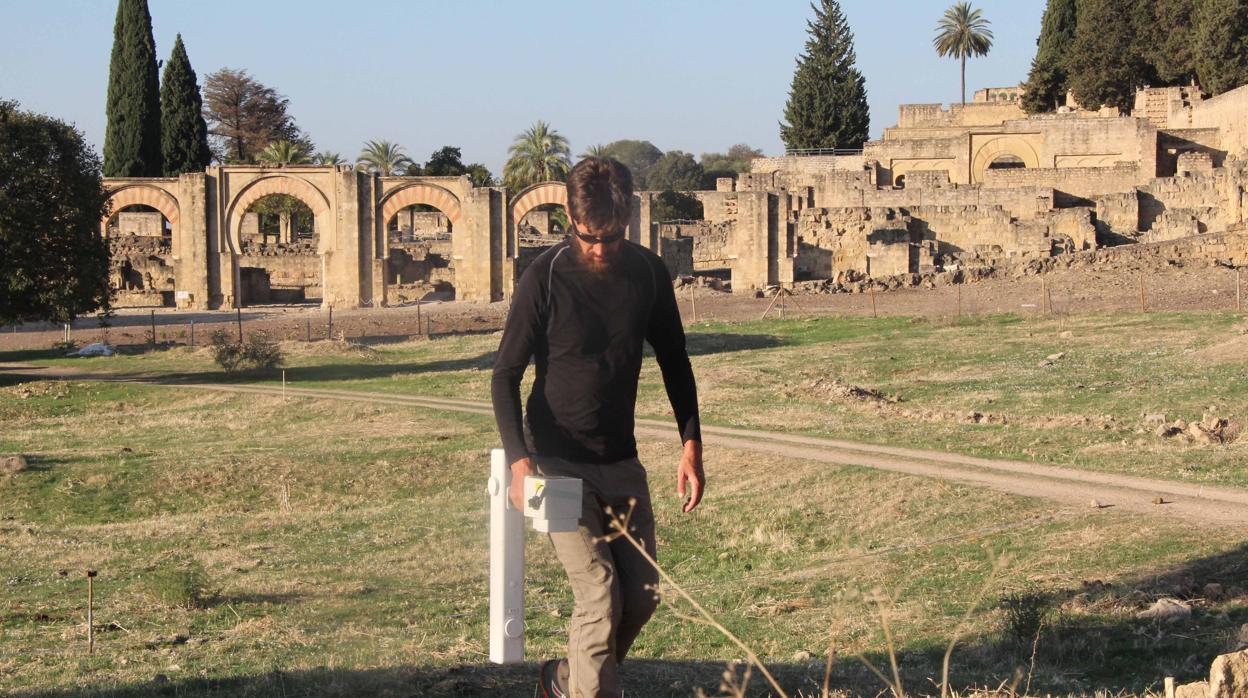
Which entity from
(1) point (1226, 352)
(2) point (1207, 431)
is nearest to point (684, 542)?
(2) point (1207, 431)

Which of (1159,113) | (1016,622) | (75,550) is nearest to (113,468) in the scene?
(75,550)

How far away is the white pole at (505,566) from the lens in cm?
518

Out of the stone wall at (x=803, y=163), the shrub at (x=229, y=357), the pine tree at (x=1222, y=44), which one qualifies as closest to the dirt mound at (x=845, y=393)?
the shrub at (x=229, y=357)

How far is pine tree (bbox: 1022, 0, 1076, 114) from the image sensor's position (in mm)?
65812

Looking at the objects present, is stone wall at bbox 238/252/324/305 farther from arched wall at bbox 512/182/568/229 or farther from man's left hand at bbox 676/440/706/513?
man's left hand at bbox 676/440/706/513

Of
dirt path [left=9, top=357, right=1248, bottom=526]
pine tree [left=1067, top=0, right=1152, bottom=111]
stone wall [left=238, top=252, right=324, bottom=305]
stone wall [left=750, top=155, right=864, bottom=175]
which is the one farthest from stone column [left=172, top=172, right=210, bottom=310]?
pine tree [left=1067, top=0, right=1152, bottom=111]

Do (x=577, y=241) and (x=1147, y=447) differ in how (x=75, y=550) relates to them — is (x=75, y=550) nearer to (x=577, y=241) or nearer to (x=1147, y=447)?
(x=577, y=241)

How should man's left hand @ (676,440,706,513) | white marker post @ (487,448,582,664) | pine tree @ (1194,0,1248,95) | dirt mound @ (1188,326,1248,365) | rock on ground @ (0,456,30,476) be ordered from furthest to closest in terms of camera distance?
pine tree @ (1194,0,1248,95), dirt mound @ (1188,326,1248,365), rock on ground @ (0,456,30,476), man's left hand @ (676,440,706,513), white marker post @ (487,448,582,664)

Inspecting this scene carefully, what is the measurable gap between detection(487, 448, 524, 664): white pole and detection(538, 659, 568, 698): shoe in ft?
0.43

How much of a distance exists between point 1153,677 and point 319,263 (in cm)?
4859

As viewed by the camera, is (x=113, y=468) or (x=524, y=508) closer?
(x=524, y=508)

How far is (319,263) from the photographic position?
5259cm

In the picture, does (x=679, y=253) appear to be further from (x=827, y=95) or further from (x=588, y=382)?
(x=588, y=382)

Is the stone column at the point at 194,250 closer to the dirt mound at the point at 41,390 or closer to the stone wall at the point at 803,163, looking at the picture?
the dirt mound at the point at 41,390
